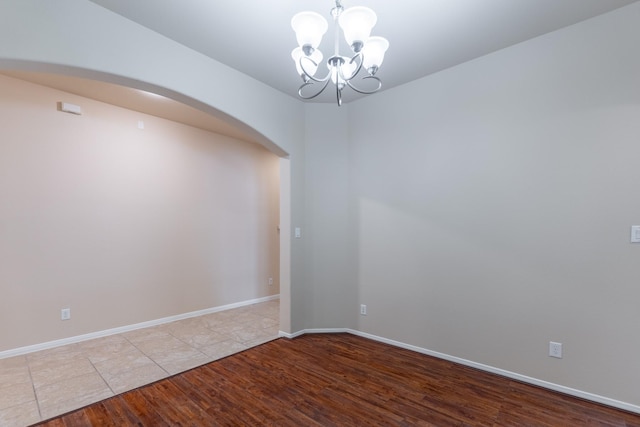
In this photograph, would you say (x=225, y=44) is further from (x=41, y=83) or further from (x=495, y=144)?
(x=495, y=144)

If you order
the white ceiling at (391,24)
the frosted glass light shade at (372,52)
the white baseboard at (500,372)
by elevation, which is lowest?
the white baseboard at (500,372)

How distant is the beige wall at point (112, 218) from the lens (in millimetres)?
3014

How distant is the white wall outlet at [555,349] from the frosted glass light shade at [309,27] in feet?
9.36

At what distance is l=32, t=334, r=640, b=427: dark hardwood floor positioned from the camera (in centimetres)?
201

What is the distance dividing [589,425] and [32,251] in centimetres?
506

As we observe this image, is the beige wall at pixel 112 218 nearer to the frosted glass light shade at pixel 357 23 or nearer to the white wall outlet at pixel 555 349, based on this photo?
the frosted glass light shade at pixel 357 23

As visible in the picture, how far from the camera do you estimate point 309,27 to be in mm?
1597

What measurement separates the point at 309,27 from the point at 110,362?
11.1ft

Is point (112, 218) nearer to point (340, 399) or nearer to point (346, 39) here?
point (340, 399)

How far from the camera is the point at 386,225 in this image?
10.9 feet

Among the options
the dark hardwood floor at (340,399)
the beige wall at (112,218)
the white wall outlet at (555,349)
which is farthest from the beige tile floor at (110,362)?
the white wall outlet at (555,349)

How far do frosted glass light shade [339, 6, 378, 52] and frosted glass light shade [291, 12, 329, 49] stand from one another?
0.39 ft


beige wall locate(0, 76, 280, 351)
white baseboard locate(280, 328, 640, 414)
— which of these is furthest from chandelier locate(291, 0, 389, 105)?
beige wall locate(0, 76, 280, 351)

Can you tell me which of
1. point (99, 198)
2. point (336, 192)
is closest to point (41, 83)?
point (99, 198)
